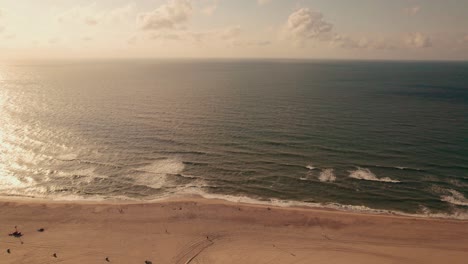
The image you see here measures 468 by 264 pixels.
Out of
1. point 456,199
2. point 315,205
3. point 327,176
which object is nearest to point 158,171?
point 315,205

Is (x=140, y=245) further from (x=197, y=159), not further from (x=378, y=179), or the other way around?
(x=378, y=179)

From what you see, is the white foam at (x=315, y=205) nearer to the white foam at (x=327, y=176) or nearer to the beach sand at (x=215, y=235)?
the beach sand at (x=215, y=235)

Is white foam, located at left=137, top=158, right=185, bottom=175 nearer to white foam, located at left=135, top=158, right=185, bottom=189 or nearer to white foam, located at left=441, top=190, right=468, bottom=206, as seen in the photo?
white foam, located at left=135, top=158, right=185, bottom=189

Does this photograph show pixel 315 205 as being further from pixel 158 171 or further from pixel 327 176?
pixel 158 171

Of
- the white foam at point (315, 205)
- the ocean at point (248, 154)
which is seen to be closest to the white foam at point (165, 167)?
the ocean at point (248, 154)

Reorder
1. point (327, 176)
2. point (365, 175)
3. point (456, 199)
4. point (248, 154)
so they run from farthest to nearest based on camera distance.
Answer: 1. point (248, 154)
2. point (365, 175)
3. point (327, 176)
4. point (456, 199)

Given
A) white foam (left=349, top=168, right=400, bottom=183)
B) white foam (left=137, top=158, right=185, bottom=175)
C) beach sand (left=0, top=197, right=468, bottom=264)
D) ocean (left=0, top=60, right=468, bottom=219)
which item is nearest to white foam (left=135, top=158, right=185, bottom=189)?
white foam (left=137, top=158, right=185, bottom=175)
